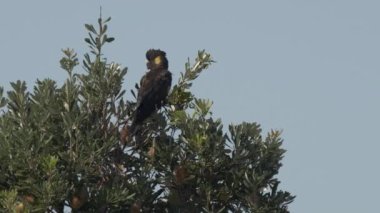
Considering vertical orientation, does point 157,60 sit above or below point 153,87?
above

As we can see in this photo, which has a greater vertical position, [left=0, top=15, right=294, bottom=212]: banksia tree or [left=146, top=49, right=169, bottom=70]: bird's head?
[left=146, top=49, right=169, bottom=70]: bird's head

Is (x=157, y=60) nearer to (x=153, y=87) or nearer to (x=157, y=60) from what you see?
(x=157, y=60)

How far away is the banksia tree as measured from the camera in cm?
1320

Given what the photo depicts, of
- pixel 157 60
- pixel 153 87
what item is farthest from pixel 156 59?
pixel 153 87

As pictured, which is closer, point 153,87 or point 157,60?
point 153,87

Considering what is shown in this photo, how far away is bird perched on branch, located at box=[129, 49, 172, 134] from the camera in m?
14.7

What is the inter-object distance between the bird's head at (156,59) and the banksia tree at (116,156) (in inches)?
66.7

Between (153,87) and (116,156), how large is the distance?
162cm

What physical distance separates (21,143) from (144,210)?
1918mm

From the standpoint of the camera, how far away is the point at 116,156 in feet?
46.1

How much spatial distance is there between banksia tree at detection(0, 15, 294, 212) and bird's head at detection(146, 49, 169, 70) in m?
1.70

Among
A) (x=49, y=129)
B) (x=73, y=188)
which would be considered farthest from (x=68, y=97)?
(x=73, y=188)

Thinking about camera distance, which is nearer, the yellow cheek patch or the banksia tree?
the banksia tree

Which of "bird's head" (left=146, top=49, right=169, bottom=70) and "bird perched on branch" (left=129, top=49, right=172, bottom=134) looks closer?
"bird perched on branch" (left=129, top=49, right=172, bottom=134)
